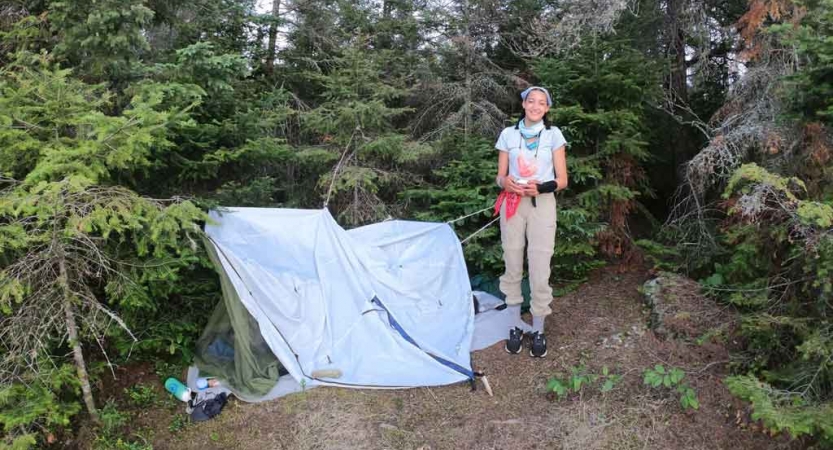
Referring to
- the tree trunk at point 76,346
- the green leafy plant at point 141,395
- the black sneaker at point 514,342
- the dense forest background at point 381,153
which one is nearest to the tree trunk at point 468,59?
the dense forest background at point 381,153

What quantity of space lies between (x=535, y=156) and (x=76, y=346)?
3420 mm

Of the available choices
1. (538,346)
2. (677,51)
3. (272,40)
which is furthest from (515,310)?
(272,40)

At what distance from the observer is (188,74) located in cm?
426

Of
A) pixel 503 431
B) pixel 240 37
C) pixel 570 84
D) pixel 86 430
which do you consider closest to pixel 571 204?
pixel 570 84

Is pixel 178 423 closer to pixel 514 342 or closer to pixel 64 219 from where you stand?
pixel 64 219

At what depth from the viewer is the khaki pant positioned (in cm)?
405

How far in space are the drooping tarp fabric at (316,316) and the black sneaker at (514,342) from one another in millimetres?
327

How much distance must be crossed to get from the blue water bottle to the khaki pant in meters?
2.61

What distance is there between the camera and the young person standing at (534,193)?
3979mm

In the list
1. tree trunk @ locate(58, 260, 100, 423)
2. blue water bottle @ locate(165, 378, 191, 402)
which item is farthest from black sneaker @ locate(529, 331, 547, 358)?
tree trunk @ locate(58, 260, 100, 423)

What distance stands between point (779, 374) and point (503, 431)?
5.51 feet

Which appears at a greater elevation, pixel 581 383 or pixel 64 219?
pixel 64 219

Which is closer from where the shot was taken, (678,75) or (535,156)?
(535,156)

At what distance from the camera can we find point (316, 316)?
3939mm
